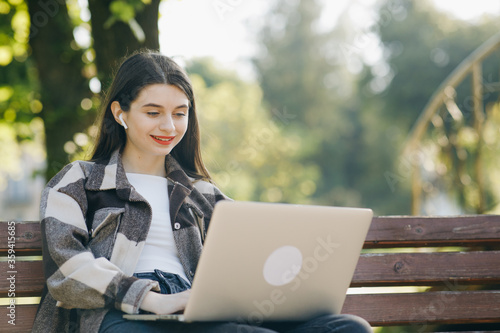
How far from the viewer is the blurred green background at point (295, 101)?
460 centimetres

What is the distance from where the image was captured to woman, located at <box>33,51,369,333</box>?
2146 mm

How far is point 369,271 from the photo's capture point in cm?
298

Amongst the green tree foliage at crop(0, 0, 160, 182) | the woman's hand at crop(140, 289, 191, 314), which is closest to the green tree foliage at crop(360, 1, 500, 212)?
the green tree foliage at crop(0, 0, 160, 182)

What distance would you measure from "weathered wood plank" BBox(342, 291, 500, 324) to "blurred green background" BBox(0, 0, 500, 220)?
3.00ft

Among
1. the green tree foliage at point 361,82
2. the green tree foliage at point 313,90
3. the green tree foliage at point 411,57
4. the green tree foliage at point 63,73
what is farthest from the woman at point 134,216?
the green tree foliage at point 313,90

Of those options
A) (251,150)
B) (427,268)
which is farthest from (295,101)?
(427,268)

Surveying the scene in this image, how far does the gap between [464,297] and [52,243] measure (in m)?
1.87

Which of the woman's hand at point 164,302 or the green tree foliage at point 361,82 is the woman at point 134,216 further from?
the green tree foliage at point 361,82

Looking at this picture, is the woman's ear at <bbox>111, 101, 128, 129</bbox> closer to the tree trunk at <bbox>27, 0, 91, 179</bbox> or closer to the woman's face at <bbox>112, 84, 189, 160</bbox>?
the woman's face at <bbox>112, 84, 189, 160</bbox>

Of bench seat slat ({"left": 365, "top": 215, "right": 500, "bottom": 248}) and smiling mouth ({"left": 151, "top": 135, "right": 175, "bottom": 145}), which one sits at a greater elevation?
smiling mouth ({"left": 151, "top": 135, "right": 175, "bottom": 145})

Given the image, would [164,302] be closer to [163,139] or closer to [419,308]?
[163,139]

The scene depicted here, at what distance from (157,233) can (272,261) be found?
0.72 meters

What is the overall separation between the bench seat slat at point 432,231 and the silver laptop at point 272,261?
0.89 meters

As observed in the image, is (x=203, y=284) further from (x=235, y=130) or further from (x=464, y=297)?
(x=235, y=130)
